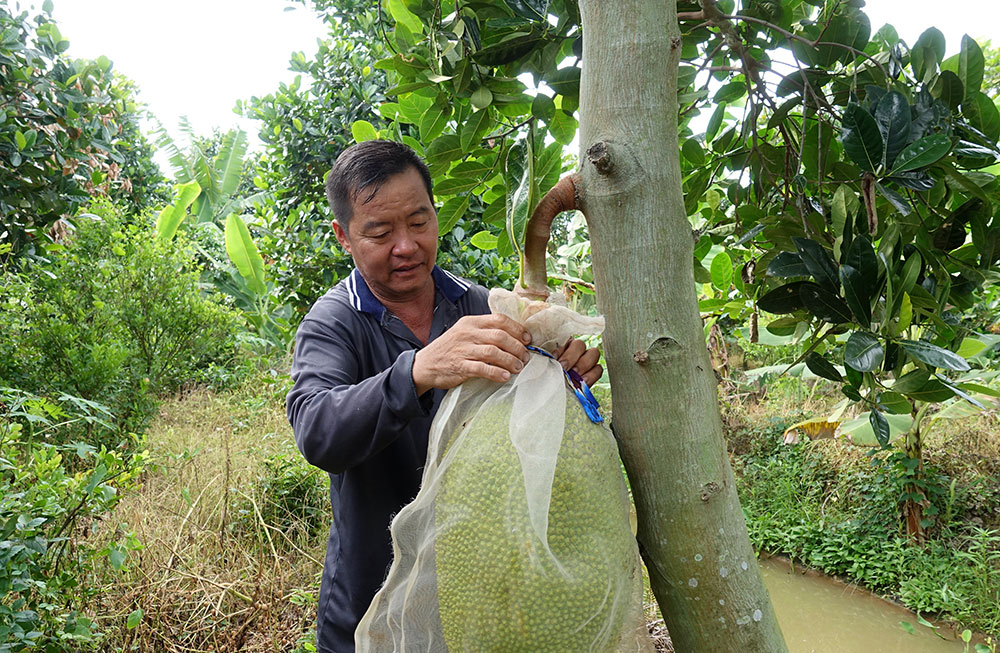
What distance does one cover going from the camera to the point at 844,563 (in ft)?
12.7

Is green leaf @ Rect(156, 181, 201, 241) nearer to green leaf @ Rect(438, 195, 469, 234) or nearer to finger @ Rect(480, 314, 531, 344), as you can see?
green leaf @ Rect(438, 195, 469, 234)

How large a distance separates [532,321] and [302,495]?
312 centimetres

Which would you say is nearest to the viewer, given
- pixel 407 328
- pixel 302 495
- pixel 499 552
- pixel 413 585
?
pixel 499 552

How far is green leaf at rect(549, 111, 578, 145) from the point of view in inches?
48.1

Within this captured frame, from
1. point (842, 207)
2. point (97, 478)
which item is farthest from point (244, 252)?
point (842, 207)

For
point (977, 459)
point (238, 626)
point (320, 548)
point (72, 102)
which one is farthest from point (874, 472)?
point (72, 102)

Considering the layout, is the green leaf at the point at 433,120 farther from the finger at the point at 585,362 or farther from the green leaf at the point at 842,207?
the green leaf at the point at 842,207

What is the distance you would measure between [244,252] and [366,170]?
524 centimetres

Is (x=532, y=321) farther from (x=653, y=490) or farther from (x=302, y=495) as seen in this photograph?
(x=302, y=495)

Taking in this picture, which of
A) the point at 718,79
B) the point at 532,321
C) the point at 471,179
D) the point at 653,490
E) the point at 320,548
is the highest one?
the point at 718,79

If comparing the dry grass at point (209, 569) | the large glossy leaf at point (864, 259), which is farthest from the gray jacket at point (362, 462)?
the dry grass at point (209, 569)

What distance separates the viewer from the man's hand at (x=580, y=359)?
0.90 metres

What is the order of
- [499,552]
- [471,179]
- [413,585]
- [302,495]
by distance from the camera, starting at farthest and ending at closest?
[302,495] → [471,179] → [413,585] → [499,552]

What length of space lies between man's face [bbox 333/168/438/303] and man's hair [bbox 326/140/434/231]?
1 cm
